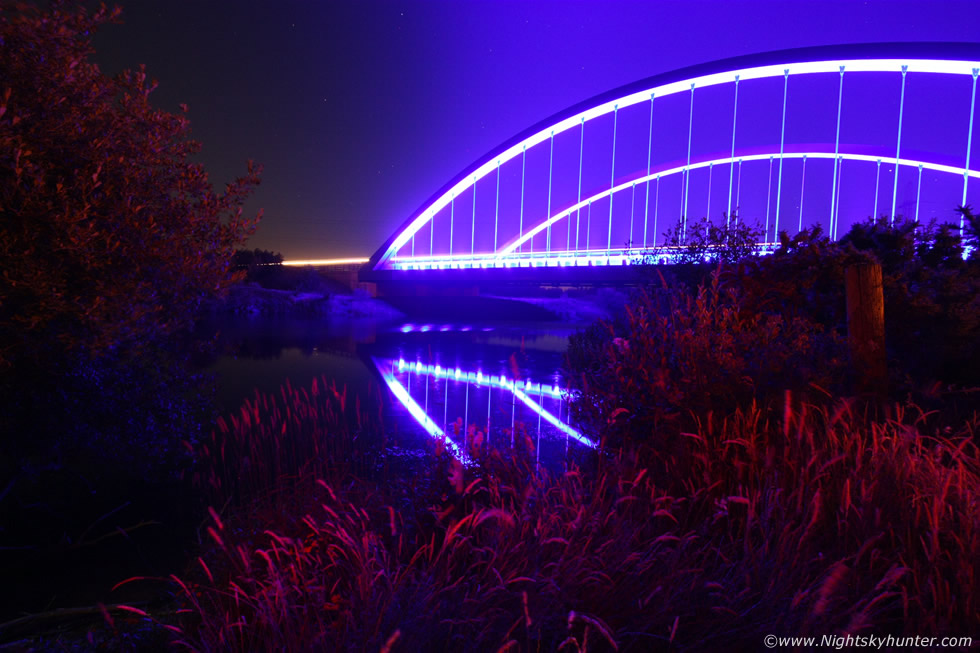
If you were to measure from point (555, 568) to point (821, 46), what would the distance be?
25.7 metres

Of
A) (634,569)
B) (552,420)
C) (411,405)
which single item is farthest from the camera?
(411,405)

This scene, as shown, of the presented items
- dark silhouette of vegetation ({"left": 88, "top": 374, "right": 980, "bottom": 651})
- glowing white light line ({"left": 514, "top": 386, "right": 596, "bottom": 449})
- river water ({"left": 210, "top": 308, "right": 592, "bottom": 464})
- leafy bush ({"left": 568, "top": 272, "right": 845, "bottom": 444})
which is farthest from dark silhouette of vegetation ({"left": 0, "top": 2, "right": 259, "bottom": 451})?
glowing white light line ({"left": 514, "top": 386, "right": 596, "bottom": 449})

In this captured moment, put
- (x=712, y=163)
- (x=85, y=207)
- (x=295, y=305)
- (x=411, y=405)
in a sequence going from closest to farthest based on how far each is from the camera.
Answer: (x=85, y=207) → (x=411, y=405) → (x=712, y=163) → (x=295, y=305)

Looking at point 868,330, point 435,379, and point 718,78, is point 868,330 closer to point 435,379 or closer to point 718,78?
point 435,379

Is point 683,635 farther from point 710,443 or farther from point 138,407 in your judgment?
point 138,407

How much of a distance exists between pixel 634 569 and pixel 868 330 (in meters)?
4.02

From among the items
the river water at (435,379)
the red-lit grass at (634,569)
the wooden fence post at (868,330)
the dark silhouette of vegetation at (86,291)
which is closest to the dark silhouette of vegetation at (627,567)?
the red-lit grass at (634,569)

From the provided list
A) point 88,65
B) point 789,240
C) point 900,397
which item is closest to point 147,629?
point 88,65

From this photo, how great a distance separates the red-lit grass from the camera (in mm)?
2330

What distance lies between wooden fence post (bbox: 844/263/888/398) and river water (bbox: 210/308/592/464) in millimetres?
2979

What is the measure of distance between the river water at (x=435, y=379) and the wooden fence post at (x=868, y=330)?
298 cm

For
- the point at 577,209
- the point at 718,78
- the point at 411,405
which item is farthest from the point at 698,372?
the point at 577,209

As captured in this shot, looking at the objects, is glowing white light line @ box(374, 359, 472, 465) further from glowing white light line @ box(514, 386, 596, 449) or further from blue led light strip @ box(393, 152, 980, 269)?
blue led light strip @ box(393, 152, 980, 269)

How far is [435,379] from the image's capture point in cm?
1541
